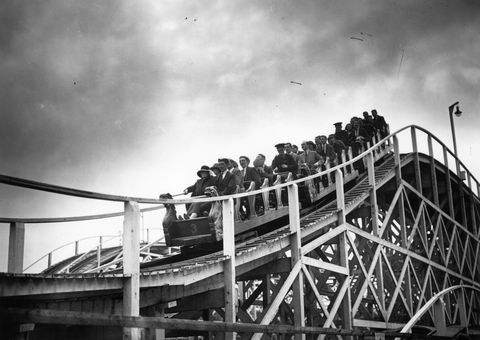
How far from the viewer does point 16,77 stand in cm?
1065

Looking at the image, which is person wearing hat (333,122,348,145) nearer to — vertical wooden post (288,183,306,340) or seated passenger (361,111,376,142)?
seated passenger (361,111,376,142)

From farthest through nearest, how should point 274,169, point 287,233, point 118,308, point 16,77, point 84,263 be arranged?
point 84,263 < point 274,169 < point 16,77 < point 287,233 < point 118,308

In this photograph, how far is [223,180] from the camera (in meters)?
10.4

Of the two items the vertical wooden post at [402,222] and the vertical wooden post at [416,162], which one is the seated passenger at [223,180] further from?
the vertical wooden post at [416,162]

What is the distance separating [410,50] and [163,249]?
35.6ft

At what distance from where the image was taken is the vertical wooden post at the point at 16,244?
5.37 metres

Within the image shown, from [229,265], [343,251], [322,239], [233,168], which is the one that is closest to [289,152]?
[233,168]

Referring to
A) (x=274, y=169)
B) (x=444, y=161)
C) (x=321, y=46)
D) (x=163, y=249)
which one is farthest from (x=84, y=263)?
(x=444, y=161)

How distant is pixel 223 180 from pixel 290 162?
8.71 ft

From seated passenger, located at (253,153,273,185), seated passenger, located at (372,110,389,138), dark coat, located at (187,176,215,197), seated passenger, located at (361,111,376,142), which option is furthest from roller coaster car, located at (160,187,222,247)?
seated passenger, located at (372,110,389,138)

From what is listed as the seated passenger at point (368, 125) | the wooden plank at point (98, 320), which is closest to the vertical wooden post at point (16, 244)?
the wooden plank at point (98, 320)

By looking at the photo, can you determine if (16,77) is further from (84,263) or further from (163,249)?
(163,249)

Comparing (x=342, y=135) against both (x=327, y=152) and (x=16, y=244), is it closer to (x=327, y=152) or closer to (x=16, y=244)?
(x=327, y=152)

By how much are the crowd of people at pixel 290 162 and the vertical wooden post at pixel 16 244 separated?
375 centimetres
